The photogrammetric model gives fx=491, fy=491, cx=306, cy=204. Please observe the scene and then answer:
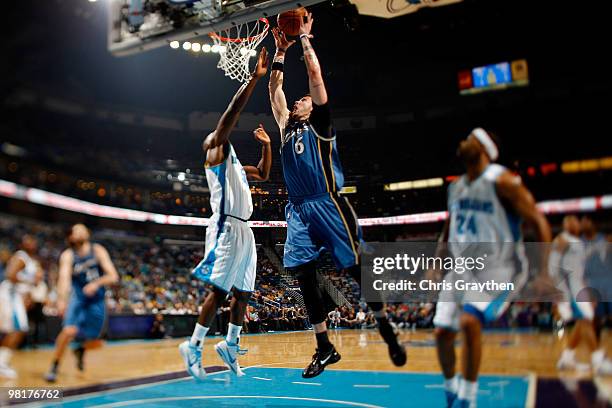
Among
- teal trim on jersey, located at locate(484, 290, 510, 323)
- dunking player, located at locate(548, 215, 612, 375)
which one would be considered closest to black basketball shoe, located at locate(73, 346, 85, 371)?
teal trim on jersey, located at locate(484, 290, 510, 323)

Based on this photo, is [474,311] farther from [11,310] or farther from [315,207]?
[11,310]

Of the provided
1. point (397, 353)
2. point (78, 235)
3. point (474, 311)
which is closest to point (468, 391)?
point (474, 311)

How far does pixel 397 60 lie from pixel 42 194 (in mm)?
3483

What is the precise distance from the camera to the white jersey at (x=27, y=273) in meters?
4.34

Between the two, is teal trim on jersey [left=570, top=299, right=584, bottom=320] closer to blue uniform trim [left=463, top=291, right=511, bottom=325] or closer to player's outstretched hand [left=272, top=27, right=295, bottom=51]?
blue uniform trim [left=463, top=291, right=511, bottom=325]

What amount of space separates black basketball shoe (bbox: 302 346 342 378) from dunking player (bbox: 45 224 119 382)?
6.49ft

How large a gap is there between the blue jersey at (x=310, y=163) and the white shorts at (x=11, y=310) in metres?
2.56

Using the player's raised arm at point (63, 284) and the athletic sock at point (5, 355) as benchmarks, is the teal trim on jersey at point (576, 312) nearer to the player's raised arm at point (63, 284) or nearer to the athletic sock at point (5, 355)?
the player's raised arm at point (63, 284)

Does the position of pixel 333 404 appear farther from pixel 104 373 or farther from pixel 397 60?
pixel 397 60

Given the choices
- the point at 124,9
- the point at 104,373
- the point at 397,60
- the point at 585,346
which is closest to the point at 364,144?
the point at 397,60

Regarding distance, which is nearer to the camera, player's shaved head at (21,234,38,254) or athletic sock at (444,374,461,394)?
athletic sock at (444,374,461,394)

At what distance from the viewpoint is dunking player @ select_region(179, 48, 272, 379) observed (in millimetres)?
4270

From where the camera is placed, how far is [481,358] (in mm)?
3137

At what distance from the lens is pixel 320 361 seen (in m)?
3.96
